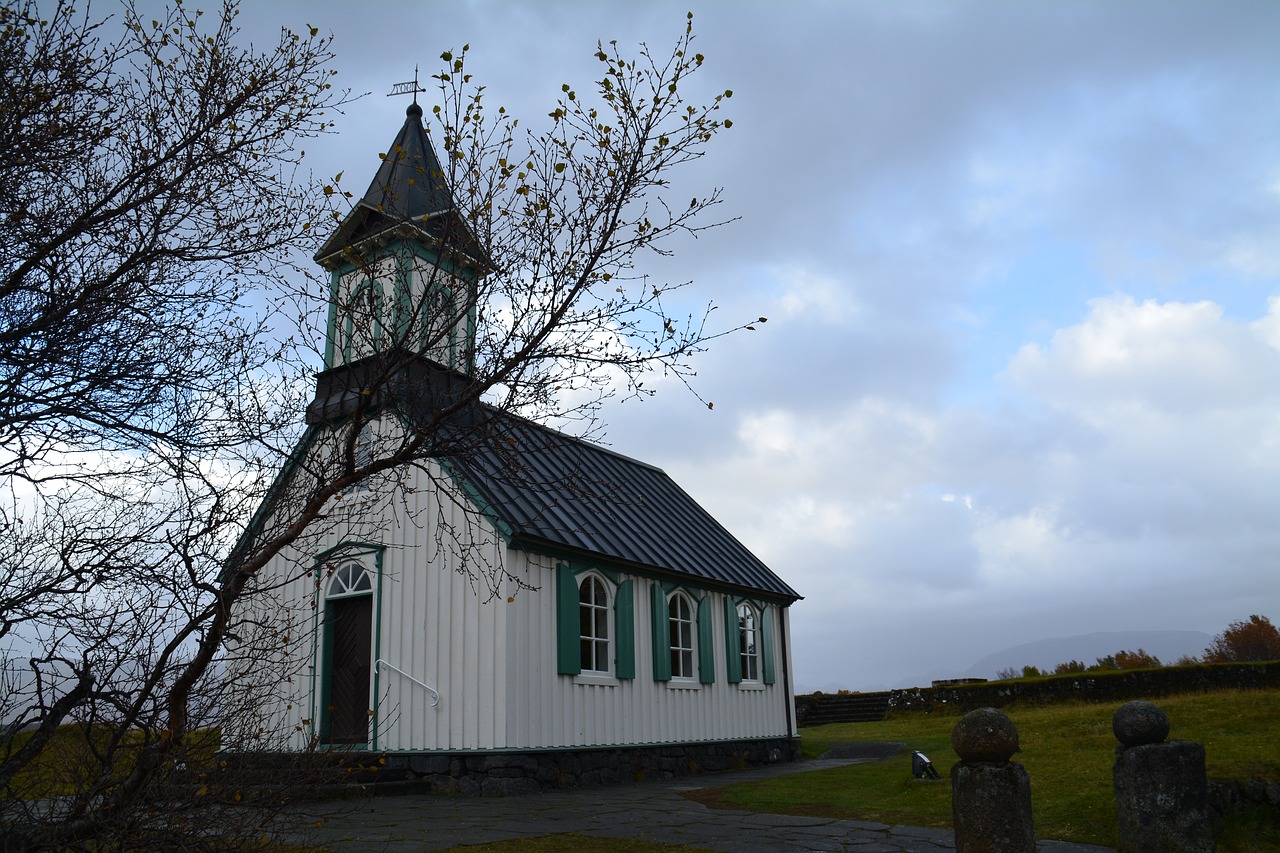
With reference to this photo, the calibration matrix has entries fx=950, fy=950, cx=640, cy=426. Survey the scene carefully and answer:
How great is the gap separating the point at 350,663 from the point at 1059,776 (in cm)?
935

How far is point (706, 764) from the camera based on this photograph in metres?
15.9

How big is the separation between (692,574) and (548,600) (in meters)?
3.47

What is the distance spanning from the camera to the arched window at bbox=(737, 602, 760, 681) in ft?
58.6

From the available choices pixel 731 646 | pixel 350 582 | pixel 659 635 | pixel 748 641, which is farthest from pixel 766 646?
pixel 350 582

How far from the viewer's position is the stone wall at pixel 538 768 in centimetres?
1187

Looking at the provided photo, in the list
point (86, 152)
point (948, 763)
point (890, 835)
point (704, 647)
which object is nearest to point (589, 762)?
point (704, 647)

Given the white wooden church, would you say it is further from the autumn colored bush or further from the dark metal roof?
the autumn colored bush

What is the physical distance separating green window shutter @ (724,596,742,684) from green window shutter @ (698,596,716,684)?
53 cm

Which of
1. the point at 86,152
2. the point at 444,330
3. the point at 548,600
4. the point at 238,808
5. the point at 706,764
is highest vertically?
the point at 86,152

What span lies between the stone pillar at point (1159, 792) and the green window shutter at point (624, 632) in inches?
301

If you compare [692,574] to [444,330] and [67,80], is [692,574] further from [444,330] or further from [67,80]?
[67,80]

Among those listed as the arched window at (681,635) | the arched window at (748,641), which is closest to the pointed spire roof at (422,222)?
the arched window at (681,635)

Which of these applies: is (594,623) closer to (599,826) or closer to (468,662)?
(468,662)

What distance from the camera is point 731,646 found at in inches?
677
